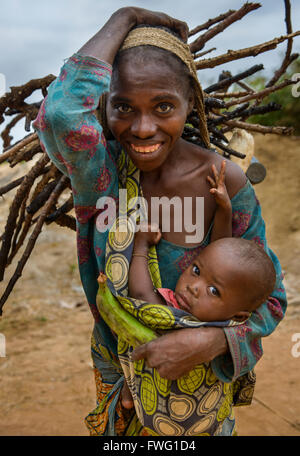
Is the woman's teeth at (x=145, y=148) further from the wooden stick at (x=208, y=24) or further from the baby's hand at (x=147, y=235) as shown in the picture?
the wooden stick at (x=208, y=24)

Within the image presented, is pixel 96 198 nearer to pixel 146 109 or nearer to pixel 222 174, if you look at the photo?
pixel 146 109

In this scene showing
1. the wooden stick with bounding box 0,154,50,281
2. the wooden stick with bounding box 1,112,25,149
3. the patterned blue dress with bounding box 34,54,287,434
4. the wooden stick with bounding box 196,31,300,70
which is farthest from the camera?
the wooden stick with bounding box 1,112,25,149

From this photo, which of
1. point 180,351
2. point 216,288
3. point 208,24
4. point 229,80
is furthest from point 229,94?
point 180,351

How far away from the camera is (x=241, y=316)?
1.55 meters

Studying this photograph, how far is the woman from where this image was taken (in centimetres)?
134

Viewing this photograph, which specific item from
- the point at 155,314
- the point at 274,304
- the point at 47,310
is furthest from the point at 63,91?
the point at 47,310

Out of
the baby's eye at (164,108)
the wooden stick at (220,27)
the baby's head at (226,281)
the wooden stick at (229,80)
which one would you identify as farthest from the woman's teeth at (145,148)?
the wooden stick at (220,27)

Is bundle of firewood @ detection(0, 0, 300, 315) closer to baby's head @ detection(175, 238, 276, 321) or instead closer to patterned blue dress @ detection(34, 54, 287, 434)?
patterned blue dress @ detection(34, 54, 287, 434)

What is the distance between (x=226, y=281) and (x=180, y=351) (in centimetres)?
26

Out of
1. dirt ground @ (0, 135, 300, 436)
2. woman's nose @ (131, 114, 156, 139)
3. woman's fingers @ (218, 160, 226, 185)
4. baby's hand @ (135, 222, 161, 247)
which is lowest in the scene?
dirt ground @ (0, 135, 300, 436)

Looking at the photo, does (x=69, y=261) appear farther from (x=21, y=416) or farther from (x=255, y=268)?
(x=255, y=268)

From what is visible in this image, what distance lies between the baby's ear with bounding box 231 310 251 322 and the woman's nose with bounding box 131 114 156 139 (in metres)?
0.64

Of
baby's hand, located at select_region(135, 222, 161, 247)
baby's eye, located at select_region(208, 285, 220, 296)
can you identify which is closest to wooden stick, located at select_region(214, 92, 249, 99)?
baby's hand, located at select_region(135, 222, 161, 247)

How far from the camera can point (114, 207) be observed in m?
1.54
